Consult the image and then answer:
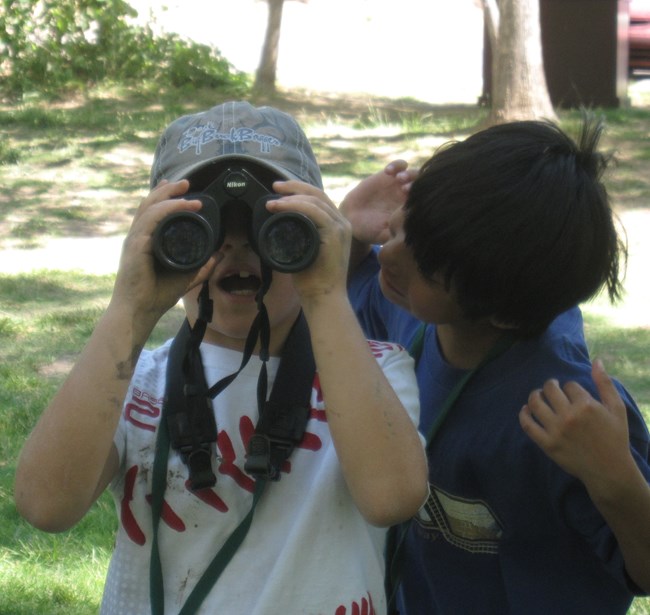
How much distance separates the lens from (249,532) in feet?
6.71

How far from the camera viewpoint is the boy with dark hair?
2195 mm

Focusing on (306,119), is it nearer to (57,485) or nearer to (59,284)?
(59,284)

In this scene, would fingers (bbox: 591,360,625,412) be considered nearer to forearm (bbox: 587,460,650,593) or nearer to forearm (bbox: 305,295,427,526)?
forearm (bbox: 587,460,650,593)

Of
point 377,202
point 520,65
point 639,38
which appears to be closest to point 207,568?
point 377,202

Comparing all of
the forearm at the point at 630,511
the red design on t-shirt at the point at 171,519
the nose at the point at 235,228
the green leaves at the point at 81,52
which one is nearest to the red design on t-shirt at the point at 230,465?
the red design on t-shirt at the point at 171,519

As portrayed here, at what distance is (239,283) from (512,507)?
692 mm

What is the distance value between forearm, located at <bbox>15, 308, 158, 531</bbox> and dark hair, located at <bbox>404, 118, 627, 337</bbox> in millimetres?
685

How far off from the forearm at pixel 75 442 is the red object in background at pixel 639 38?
44.0 ft

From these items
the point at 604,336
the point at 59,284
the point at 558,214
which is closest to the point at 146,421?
the point at 558,214

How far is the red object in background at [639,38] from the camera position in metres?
14.3

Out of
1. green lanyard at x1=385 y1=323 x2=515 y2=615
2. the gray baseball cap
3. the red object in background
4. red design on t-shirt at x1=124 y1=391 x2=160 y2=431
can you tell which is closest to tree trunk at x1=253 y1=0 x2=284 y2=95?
the red object in background

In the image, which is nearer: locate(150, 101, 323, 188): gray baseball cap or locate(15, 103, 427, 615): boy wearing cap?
locate(15, 103, 427, 615): boy wearing cap

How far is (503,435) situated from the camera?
7.34 feet

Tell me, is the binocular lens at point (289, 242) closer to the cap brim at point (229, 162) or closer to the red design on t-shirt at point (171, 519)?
the cap brim at point (229, 162)
